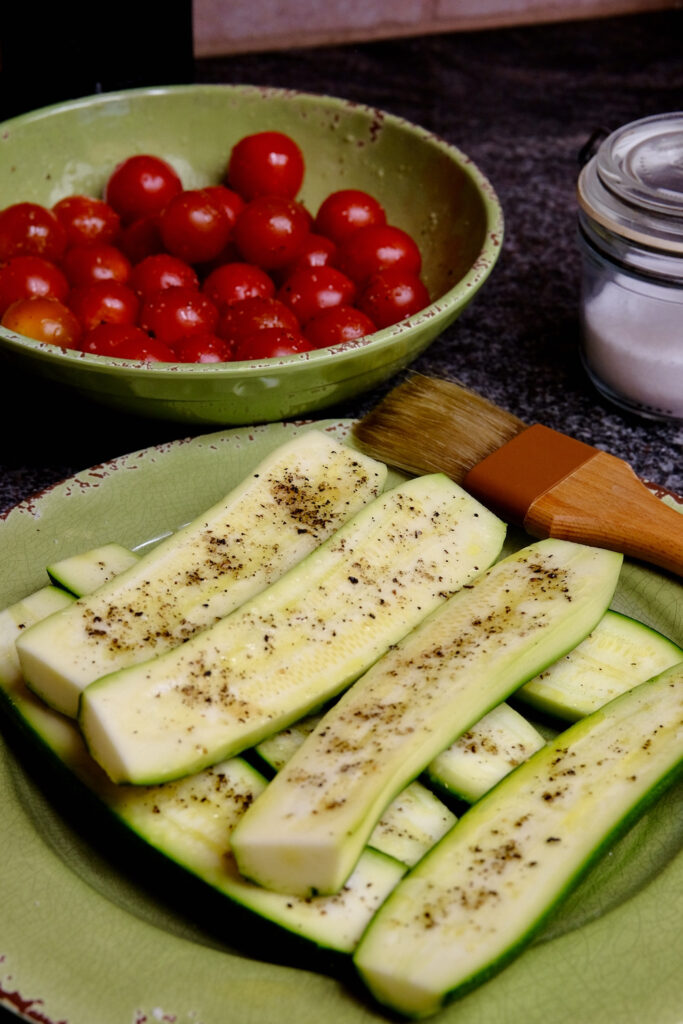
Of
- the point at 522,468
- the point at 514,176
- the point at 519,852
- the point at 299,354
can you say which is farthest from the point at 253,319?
the point at 514,176

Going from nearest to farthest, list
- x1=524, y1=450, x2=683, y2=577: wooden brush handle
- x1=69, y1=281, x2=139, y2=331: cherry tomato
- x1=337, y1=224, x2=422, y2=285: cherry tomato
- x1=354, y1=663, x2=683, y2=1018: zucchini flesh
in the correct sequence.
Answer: x1=354, y1=663, x2=683, y2=1018: zucchini flesh, x1=524, y1=450, x2=683, y2=577: wooden brush handle, x1=69, y1=281, x2=139, y2=331: cherry tomato, x1=337, y1=224, x2=422, y2=285: cherry tomato

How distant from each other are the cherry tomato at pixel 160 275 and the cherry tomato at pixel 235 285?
0.03 metres

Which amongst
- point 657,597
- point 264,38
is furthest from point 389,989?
point 264,38

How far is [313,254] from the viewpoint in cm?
139

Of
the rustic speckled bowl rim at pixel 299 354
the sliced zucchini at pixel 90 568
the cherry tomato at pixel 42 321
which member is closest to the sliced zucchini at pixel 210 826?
the sliced zucchini at pixel 90 568

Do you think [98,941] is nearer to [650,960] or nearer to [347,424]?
[650,960]

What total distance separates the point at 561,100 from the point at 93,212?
1.25m

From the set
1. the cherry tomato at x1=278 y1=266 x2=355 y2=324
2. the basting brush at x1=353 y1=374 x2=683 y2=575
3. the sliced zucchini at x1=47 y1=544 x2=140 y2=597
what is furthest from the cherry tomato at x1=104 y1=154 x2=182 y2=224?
the sliced zucchini at x1=47 y1=544 x2=140 y2=597

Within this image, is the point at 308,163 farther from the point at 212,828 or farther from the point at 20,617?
the point at 212,828

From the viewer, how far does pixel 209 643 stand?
849mm

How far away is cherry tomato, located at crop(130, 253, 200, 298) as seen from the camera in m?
1.31

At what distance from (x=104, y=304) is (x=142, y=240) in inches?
8.1

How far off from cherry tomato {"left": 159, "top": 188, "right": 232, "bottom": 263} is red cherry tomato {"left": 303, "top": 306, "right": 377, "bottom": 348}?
0.67 feet

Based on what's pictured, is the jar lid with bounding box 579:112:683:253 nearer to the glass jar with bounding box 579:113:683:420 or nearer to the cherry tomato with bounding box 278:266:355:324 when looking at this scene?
the glass jar with bounding box 579:113:683:420
